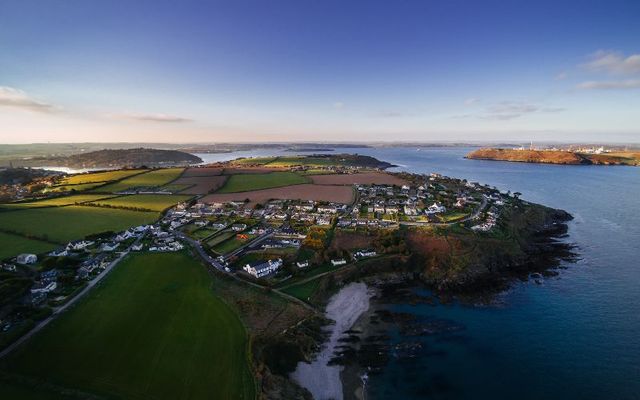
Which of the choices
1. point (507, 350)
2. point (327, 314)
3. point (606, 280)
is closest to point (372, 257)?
point (327, 314)

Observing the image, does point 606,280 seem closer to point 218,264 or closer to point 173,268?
point 218,264

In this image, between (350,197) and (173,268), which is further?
(350,197)

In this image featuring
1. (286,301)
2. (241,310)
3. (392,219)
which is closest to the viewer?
(241,310)

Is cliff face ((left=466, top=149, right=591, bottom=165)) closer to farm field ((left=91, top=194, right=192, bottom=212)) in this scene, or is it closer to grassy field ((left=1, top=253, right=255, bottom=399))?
farm field ((left=91, top=194, right=192, bottom=212))

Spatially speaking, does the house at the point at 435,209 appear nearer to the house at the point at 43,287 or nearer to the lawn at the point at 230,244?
the lawn at the point at 230,244

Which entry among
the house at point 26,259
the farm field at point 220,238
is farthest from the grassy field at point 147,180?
the farm field at point 220,238

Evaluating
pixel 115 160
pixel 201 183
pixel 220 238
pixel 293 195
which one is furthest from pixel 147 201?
pixel 115 160

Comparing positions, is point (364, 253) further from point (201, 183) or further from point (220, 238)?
point (201, 183)
